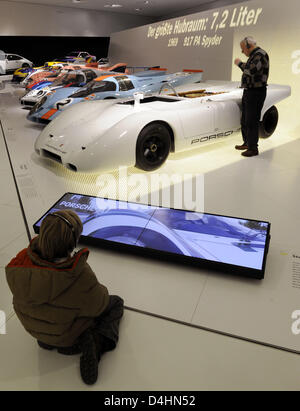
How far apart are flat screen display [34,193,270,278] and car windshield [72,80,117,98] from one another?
13.1ft

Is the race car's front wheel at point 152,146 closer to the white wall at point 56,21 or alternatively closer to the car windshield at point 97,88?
the car windshield at point 97,88

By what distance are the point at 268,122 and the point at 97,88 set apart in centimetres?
326

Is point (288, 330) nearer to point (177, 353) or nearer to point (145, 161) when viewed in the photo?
point (177, 353)

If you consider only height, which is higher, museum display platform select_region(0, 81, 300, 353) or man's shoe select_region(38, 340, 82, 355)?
man's shoe select_region(38, 340, 82, 355)

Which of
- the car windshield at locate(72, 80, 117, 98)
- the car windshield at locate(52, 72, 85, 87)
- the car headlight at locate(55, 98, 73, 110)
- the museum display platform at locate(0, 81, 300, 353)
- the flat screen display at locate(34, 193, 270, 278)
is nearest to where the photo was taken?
the museum display platform at locate(0, 81, 300, 353)

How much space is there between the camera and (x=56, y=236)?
1391mm

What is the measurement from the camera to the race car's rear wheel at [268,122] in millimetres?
5387

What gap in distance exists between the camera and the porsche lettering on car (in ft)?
20.5

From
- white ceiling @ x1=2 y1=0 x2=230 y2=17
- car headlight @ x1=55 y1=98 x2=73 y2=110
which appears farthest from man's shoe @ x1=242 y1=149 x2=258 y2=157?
white ceiling @ x1=2 y1=0 x2=230 y2=17

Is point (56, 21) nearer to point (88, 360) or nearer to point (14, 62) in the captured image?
point (14, 62)

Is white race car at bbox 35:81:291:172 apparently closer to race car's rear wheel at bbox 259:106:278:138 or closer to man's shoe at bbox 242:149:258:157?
man's shoe at bbox 242:149:258:157

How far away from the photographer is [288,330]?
6.34 ft

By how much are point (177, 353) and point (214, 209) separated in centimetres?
177

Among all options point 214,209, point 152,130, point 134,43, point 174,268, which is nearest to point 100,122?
point 152,130
